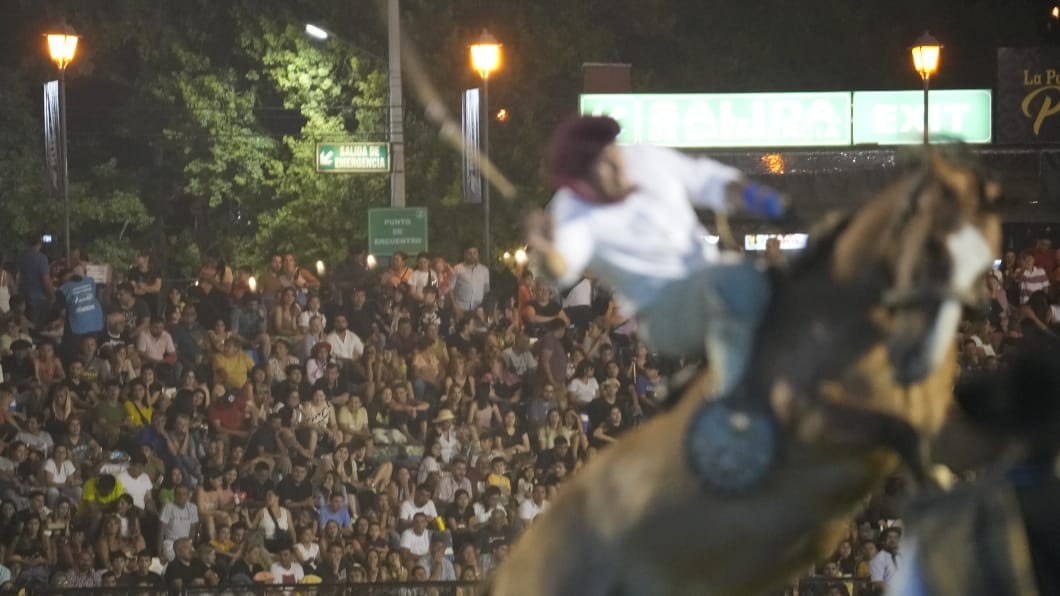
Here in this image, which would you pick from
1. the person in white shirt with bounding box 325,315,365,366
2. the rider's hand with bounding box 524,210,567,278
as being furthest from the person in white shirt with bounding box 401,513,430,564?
the rider's hand with bounding box 524,210,567,278

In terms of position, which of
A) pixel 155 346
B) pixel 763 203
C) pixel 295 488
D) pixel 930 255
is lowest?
pixel 295 488

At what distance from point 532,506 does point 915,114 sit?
36.1ft

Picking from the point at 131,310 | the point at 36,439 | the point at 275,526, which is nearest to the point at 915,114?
the point at 131,310

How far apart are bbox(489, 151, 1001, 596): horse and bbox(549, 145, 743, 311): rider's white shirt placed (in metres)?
0.37

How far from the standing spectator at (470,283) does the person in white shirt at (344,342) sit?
3.37 ft

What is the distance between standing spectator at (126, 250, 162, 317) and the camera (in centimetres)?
1474

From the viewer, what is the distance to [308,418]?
13.5 m

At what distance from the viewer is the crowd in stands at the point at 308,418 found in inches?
503

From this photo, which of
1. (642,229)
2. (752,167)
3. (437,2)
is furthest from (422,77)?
(437,2)

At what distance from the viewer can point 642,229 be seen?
5617mm

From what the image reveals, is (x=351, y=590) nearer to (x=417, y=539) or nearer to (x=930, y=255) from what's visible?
(x=417, y=539)

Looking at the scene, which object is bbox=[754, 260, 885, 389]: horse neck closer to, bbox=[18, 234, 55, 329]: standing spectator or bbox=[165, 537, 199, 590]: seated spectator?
bbox=[165, 537, 199, 590]: seated spectator

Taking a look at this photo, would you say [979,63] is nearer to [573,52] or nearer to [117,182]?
[573,52]

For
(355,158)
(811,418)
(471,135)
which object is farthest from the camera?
(355,158)
